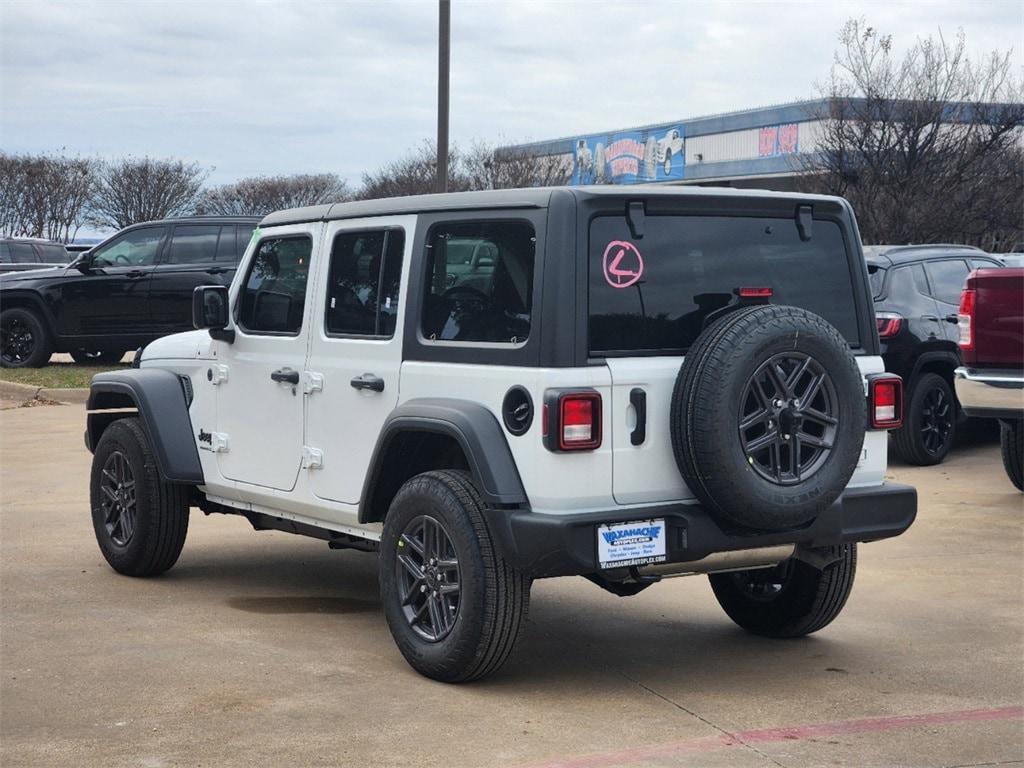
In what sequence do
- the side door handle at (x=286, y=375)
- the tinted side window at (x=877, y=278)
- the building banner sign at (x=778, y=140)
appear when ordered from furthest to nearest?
the building banner sign at (x=778, y=140), the tinted side window at (x=877, y=278), the side door handle at (x=286, y=375)

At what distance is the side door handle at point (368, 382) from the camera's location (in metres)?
6.12

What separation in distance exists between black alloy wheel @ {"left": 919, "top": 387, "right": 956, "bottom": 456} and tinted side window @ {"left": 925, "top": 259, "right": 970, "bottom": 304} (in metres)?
0.79

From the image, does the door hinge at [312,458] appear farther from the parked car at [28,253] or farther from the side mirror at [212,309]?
the parked car at [28,253]

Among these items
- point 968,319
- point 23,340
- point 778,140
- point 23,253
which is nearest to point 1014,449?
point 968,319

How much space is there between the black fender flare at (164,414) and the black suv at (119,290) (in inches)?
406

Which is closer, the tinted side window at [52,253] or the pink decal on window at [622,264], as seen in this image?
the pink decal on window at [622,264]

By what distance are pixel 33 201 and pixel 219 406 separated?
→ 4767cm

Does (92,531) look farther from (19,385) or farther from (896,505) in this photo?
(19,385)

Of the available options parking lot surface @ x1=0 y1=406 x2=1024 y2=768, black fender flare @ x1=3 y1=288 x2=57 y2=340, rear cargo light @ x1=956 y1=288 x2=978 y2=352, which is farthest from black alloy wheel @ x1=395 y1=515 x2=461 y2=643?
black fender flare @ x1=3 y1=288 x2=57 y2=340

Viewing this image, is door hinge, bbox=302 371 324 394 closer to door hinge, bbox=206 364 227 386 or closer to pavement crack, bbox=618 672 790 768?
door hinge, bbox=206 364 227 386

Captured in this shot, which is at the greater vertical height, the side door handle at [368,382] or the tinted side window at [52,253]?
the tinted side window at [52,253]

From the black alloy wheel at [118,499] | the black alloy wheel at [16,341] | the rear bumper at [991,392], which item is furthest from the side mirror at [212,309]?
the black alloy wheel at [16,341]

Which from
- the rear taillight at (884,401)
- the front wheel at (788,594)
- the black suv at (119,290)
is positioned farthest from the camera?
the black suv at (119,290)

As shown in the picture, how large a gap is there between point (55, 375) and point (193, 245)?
93.2 inches
